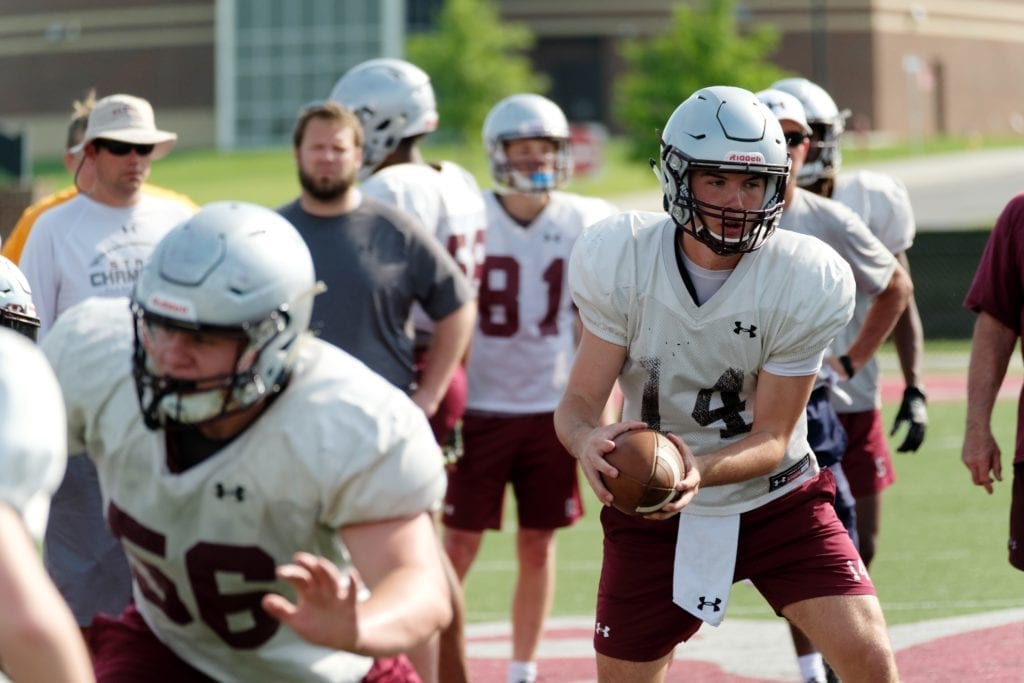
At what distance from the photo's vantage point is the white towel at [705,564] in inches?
177

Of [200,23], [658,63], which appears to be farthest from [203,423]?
[200,23]

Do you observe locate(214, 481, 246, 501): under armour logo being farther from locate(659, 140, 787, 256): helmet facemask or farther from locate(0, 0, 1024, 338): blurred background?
locate(0, 0, 1024, 338): blurred background

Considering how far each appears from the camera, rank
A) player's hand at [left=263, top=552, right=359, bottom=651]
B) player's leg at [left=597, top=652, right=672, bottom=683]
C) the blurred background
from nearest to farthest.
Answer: player's hand at [left=263, top=552, right=359, bottom=651] → player's leg at [left=597, top=652, right=672, bottom=683] → the blurred background

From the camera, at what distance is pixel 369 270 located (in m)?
5.73

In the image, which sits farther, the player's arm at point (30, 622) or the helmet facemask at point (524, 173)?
the helmet facemask at point (524, 173)

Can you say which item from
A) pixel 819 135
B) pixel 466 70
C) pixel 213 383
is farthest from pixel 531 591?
pixel 466 70

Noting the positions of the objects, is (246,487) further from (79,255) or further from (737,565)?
(79,255)

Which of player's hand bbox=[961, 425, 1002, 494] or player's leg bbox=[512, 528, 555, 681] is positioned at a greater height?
player's hand bbox=[961, 425, 1002, 494]

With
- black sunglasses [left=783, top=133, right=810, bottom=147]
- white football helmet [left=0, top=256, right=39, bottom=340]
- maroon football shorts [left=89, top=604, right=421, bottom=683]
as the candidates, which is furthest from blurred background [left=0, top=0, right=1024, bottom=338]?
maroon football shorts [left=89, top=604, right=421, bottom=683]

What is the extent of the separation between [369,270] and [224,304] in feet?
8.37

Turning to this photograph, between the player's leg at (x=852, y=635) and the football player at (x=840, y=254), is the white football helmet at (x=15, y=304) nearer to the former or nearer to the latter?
the player's leg at (x=852, y=635)

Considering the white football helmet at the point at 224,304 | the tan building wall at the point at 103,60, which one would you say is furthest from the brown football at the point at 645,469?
the tan building wall at the point at 103,60

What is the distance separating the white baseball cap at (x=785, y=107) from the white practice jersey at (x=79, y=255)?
212 centimetres

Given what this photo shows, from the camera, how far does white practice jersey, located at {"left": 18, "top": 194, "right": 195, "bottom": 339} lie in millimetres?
5910
